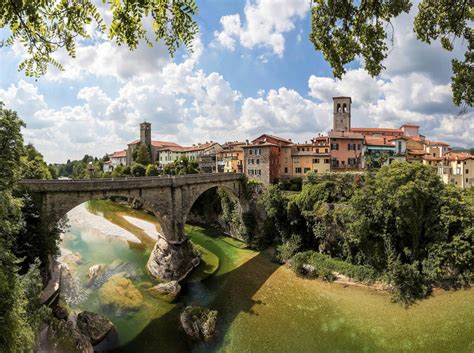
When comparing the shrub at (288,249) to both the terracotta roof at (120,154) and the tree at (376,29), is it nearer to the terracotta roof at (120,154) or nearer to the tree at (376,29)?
the tree at (376,29)

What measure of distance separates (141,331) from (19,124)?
14881mm

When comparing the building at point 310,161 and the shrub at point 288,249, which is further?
the building at point 310,161

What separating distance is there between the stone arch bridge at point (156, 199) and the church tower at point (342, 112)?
112ft

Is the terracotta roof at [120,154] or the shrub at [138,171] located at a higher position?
the terracotta roof at [120,154]

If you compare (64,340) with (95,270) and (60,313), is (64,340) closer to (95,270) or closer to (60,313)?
(60,313)

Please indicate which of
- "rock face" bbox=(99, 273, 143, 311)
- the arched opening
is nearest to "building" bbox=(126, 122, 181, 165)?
the arched opening

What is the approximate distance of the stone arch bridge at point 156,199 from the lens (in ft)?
70.9

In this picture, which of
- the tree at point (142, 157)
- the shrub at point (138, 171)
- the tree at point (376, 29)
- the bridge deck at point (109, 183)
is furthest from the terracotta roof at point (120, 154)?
the tree at point (376, 29)

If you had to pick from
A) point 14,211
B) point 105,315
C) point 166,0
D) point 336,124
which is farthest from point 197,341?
point 336,124

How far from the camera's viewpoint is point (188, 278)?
90.2 ft

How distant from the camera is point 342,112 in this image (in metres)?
56.4

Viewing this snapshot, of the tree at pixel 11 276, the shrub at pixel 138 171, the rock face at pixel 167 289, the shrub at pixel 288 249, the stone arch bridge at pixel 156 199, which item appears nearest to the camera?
the tree at pixel 11 276

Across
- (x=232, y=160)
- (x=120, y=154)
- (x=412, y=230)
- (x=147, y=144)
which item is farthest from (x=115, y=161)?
(x=412, y=230)

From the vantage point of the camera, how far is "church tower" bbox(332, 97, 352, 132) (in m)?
56.0
